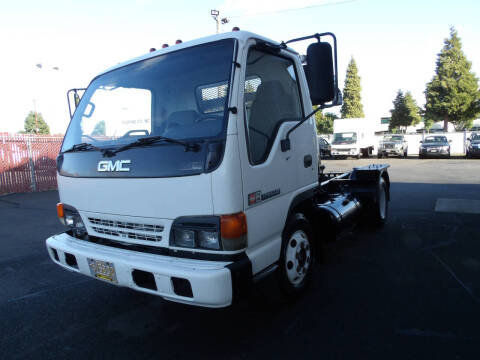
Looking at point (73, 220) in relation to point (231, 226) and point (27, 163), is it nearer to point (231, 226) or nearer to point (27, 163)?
point (231, 226)

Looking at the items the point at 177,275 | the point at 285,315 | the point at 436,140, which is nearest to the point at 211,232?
the point at 177,275

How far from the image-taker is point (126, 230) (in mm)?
2627

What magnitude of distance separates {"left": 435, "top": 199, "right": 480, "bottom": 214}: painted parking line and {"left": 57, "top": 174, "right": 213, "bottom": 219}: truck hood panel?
651 centimetres

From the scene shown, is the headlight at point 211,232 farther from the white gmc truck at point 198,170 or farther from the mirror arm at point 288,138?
the mirror arm at point 288,138

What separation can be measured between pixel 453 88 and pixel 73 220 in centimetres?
4166

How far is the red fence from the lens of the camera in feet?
37.0

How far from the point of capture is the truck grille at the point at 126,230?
2500 mm

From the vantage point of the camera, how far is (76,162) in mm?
2943

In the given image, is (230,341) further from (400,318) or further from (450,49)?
(450,49)

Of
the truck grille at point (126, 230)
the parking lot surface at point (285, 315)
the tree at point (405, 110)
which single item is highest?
the tree at point (405, 110)

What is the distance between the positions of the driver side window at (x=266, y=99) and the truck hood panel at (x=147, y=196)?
49 cm

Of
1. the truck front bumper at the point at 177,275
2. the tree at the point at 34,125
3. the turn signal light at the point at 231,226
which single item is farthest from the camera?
the tree at the point at 34,125

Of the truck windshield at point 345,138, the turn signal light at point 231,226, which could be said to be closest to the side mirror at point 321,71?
the turn signal light at point 231,226

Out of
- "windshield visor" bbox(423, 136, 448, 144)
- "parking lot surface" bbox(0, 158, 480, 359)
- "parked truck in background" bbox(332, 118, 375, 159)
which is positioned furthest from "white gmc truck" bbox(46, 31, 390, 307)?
"windshield visor" bbox(423, 136, 448, 144)
